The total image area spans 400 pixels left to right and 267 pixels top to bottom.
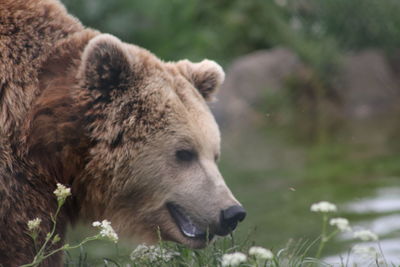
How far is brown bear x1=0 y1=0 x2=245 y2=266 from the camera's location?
4480mm

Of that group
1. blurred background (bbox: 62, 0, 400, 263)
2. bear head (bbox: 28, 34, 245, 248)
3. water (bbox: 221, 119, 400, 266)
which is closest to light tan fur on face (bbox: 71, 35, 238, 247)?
bear head (bbox: 28, 34, 245, 248)

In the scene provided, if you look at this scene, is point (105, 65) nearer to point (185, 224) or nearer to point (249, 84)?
point (185, 224)

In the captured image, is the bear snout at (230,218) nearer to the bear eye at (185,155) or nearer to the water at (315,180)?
the bear eye at (185,155)

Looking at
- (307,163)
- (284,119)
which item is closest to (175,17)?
(284,119)

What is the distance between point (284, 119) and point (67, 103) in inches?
495

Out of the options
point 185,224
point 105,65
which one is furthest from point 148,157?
point 105,65

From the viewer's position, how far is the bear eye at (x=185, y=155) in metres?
4.77

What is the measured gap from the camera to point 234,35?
64.6 ft

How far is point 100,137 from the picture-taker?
14.9 ft

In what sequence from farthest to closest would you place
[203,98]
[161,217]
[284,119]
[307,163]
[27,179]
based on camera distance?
[284,119] < [307,163] < [203,98] < [161,217] < [27,179]

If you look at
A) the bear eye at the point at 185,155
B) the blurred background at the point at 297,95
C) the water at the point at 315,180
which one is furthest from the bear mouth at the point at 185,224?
the blurred background at the point at 297,95

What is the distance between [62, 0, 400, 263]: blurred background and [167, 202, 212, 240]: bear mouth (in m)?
3.57

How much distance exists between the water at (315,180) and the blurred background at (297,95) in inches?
0.8

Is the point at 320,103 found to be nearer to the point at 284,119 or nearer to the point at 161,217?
the point at 284,119
